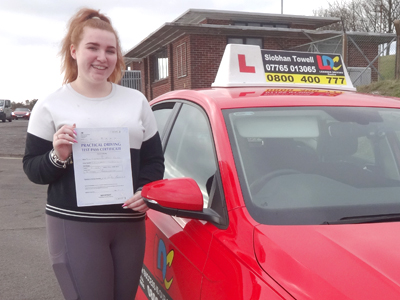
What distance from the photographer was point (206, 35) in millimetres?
21156

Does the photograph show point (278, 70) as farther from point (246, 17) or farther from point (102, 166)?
point (246, 17)

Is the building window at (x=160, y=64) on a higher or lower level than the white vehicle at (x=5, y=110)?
higher

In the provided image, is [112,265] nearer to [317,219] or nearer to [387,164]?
[317,219]

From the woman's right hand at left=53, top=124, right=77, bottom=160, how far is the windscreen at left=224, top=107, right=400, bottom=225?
0.67 meters

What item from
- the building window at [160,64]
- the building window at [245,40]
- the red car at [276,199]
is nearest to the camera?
the red car at [276,199]

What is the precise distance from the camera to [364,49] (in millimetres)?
19938

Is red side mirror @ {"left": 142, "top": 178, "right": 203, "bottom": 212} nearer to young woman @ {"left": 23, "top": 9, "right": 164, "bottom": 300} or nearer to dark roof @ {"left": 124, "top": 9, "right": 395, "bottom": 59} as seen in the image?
young woman @ {"left": 23, "top": 9, "right": 164, "bottom": 300}

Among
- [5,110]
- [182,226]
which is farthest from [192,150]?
[5,110]

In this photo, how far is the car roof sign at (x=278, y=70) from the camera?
117 inches

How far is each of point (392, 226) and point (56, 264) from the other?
4.42 ft

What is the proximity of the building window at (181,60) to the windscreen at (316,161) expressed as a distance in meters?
19.5

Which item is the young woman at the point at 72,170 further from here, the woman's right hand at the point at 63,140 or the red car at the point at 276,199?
the red car at the point at 276,199

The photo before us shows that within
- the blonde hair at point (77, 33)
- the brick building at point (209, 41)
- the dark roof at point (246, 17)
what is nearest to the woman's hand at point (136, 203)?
the blonde hair at point (77, 33)

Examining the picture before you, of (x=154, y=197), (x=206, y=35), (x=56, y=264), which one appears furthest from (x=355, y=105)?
(x=206, y=35)
